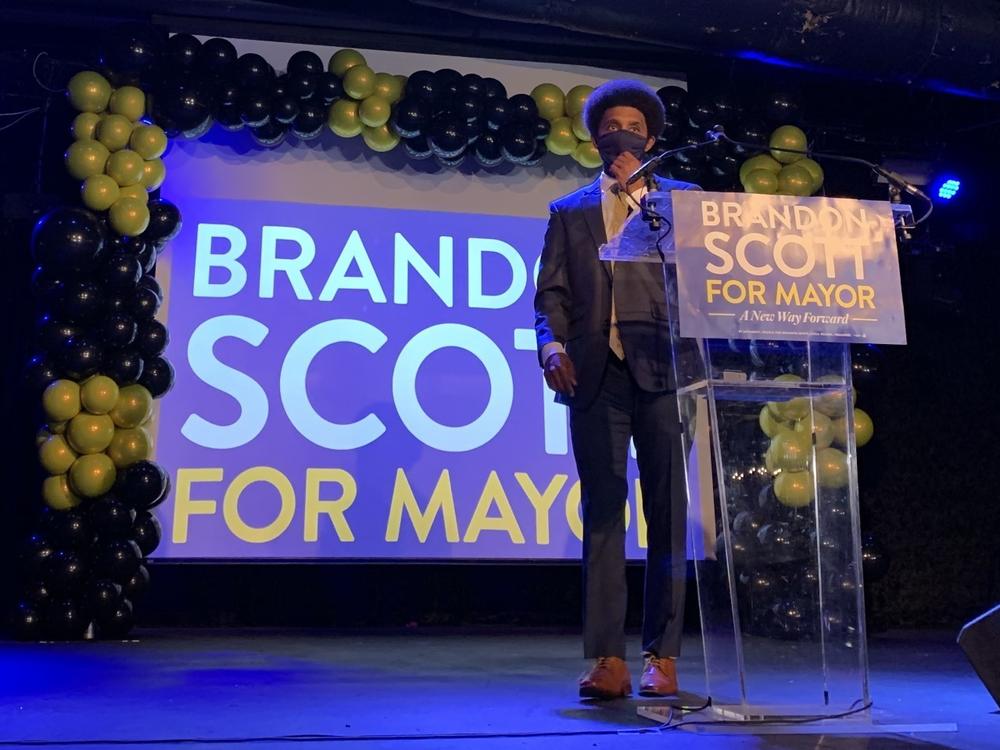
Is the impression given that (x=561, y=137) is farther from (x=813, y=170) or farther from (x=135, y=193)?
(x=135, y=193)

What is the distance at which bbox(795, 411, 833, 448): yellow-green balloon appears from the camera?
1.93 meters

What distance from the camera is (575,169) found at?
183 inches

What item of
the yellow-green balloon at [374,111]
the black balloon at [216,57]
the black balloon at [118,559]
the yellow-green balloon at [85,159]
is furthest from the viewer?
the yellow-green balloon at [374,111]

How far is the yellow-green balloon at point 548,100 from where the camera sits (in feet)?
14.7

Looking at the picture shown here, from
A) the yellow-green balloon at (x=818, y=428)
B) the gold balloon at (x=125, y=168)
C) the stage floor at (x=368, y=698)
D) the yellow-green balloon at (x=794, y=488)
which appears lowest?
the stage floor at (x=368, y=698)

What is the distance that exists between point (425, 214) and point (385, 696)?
2552mm

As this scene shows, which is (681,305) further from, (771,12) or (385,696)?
(771,12)

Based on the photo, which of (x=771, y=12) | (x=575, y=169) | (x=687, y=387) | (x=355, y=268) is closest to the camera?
(x=687, y=387)

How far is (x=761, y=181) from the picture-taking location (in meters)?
4.49

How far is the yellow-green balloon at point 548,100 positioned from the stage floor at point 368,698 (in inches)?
85.7

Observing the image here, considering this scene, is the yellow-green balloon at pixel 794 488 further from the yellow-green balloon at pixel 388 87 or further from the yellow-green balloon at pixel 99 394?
the yellow-green balloon at pixel 388 87

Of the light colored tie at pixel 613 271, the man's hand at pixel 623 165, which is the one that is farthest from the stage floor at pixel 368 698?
the man's hand at pixel 623 165

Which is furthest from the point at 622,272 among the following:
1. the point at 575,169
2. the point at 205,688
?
the point at 575,169

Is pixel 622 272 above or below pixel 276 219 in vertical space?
below
